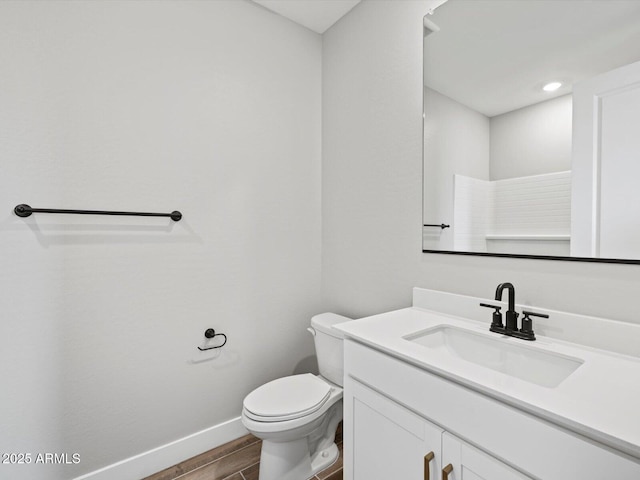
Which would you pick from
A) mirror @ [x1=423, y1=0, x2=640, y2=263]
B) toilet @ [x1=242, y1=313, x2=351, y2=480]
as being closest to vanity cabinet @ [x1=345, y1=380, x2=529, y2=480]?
toilet @ [x1=242, y1=313, x2=351, y2=480]

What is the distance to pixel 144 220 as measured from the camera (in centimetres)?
146

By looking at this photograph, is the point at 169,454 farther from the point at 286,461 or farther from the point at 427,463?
the point at 427,463

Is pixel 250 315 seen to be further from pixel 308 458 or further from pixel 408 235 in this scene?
pixel 408 235

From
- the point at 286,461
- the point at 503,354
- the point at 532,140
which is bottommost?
the point at 286,461

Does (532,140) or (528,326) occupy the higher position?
(532,140)

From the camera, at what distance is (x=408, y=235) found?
1.54 m

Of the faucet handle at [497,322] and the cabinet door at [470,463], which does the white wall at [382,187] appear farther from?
the cabinet door at [470,463]

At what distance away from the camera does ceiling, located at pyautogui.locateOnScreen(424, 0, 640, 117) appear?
0.96 m

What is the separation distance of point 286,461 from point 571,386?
47.0 inches

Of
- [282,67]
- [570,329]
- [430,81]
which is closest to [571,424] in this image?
[570,329]

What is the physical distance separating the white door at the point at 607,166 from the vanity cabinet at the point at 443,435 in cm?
64

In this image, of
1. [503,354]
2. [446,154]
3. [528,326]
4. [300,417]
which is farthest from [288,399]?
[446,154]

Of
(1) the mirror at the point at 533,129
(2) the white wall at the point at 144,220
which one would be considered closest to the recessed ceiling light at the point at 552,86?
(1) the mirror at the point at 533,129

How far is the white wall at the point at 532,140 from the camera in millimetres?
1050
